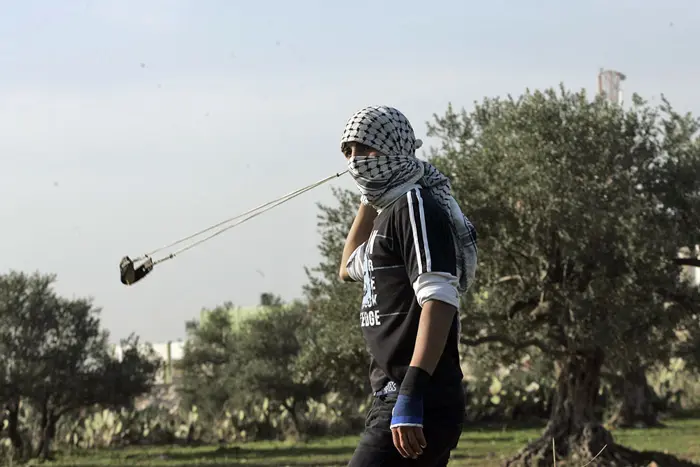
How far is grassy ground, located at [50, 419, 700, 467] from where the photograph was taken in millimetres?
23511

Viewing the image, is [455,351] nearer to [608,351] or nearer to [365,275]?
[365,275]

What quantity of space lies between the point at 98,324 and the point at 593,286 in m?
17.5

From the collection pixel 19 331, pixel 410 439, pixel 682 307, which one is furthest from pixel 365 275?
pixel 19 331

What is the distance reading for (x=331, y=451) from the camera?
27.9m

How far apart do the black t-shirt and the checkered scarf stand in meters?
0.08

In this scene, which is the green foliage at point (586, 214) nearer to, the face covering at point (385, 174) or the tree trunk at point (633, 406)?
the face covering at point (385, 174)

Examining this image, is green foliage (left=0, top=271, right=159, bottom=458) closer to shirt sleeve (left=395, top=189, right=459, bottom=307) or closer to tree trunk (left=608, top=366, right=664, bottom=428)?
tree trunk (left=608, top=366, right=664, bottom=428)

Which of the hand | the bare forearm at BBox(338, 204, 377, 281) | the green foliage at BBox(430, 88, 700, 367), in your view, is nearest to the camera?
the hand

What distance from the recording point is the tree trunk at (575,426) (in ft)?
59.6

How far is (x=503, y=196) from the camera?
16.7 meters

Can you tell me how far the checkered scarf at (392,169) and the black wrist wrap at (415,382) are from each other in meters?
0.42

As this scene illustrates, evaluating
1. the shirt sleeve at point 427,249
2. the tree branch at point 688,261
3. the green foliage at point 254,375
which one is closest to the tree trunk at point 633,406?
the green foliage at point 254,375

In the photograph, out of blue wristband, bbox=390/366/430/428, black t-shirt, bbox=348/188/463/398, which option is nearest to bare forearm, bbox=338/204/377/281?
black t-shirt, bbox=348/188/463/398

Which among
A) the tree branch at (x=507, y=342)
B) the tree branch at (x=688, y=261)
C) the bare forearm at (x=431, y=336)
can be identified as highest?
the tree branch at (x=688, y=261)
